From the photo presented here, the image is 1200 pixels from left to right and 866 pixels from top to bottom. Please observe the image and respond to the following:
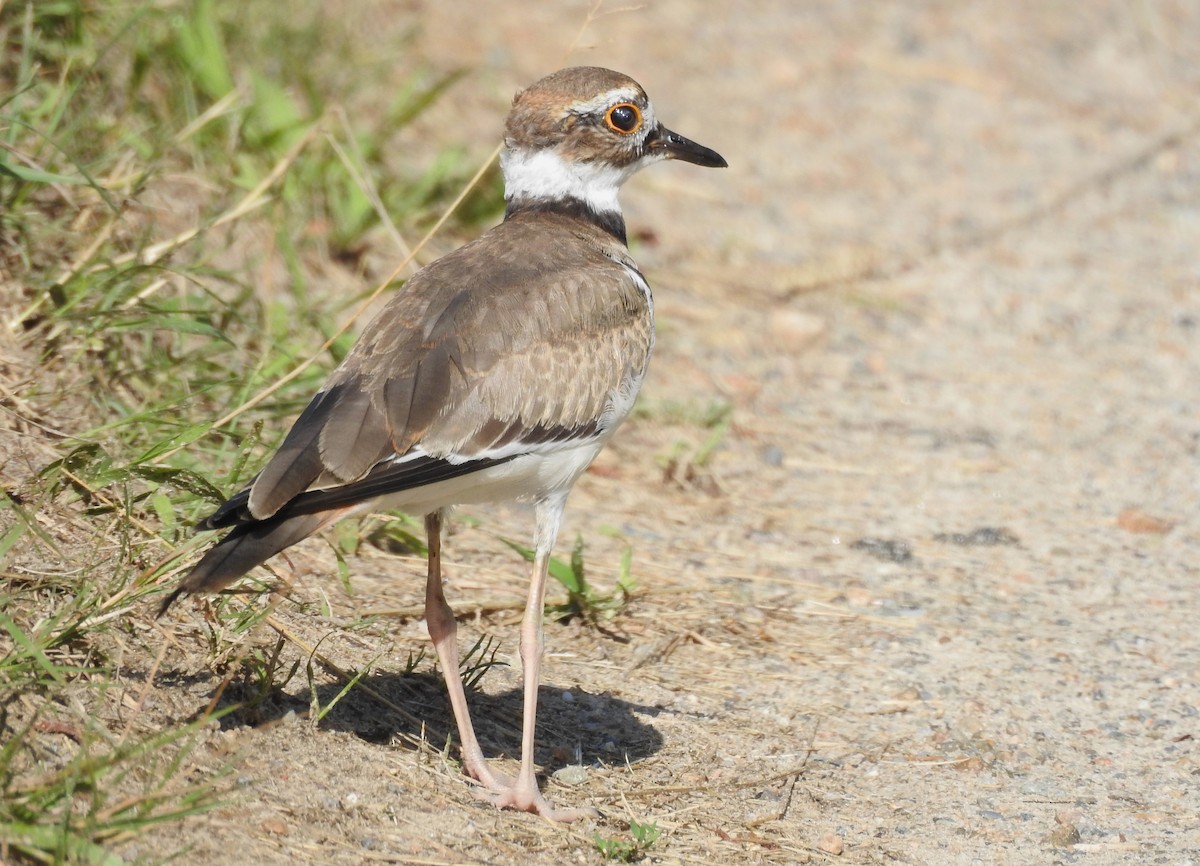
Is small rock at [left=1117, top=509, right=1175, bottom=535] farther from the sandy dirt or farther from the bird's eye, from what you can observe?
the bird's eye

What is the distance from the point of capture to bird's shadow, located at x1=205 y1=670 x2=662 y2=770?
416cm

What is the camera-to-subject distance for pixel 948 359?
26.3 feet

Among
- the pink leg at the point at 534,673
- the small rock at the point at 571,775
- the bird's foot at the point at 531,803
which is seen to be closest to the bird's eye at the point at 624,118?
the pink leg at the point at 534,673

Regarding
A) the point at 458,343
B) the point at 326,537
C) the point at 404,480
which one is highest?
the point at 458,343

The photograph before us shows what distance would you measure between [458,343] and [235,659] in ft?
3.52

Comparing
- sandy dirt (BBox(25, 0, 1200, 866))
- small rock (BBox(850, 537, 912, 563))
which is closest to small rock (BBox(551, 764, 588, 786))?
sandy dirt (BBox(25, 0, 1200, 866))

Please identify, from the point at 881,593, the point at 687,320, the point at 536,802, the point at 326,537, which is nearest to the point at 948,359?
the point at 687,320

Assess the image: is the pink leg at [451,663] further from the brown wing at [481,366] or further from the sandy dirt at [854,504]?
the brown wing at [481,366]

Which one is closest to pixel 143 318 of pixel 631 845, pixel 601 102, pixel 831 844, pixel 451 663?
pixel 601 102

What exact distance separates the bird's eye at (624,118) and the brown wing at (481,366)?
1.56ft

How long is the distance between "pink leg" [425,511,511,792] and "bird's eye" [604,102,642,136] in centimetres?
157

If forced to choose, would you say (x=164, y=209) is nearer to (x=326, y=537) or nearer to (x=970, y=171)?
(x=326, y=537)

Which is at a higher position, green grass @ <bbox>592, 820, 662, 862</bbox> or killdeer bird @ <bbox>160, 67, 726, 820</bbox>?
killdeer bird @ <bbox>160, 67, 726, 820</bbox>

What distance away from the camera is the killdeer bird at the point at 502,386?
3814 mm
